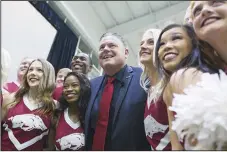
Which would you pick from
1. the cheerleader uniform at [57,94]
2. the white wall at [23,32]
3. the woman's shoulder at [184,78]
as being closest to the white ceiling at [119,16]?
the white wall at [23,32]

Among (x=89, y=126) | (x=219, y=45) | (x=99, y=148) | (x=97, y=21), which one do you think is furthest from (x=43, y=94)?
(x=97, y=21)

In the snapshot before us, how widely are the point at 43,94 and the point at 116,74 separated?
1.33ft

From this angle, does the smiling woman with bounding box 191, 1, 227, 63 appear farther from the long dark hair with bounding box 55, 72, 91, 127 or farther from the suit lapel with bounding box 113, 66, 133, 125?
the long dark hair with bounding box 55, 72, 91, 127

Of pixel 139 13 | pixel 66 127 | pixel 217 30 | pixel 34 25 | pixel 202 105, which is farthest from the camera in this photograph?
pixel 139 13

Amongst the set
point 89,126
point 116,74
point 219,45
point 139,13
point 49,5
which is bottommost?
point 89,126

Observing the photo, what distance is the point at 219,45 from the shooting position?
979mm

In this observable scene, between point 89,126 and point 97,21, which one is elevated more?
point 97,21

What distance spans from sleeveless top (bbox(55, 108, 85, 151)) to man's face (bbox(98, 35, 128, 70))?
0.36 metres

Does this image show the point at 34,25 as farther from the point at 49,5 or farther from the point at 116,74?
the point at 116,74

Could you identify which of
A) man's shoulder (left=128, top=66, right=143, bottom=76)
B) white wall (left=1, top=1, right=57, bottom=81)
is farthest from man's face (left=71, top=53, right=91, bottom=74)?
white wall (left=1, top=1, right=57, bottom=81)

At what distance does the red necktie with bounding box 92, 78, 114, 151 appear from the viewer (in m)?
1.41

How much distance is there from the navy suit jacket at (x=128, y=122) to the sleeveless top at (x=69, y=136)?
39 millimetres

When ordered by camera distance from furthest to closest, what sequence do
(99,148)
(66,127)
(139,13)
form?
(139,13) < (66,127) < (99,148)

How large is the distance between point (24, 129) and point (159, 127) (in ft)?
2.14
